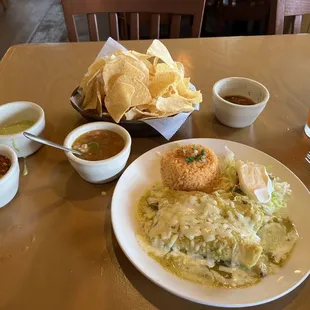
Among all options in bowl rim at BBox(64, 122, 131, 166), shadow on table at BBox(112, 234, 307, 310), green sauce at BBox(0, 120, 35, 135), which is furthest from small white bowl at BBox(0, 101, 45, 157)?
shadow on table at BBox(112, 234, 307, 310)

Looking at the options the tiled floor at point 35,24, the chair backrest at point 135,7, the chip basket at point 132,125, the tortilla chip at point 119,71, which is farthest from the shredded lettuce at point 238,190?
the tiled floor at point 35,24

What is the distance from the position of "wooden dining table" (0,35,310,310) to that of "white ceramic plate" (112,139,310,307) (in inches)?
2.0

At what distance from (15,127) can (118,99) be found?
1.17ft

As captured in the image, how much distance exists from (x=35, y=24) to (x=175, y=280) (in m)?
4.78

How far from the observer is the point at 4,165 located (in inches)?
39.0

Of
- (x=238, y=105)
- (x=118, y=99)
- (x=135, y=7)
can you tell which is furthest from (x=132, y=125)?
(x=135, y=7)

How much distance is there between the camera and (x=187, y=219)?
869mm

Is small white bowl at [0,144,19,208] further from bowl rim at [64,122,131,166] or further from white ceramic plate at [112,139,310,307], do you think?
white ceramic plate at [112,139,310,307]

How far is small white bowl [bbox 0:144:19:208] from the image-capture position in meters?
0.94

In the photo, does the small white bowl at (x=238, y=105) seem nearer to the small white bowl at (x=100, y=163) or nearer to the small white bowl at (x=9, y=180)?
the small white bowl at (x=100, y=163)

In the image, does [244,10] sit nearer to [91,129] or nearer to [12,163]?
[91,129]

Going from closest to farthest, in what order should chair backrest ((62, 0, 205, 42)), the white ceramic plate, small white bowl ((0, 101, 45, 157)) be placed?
the white ceramic plate < small white bowl ((0, 101, 45, 157)) < chair backrest ((62, 0, 205, 42))


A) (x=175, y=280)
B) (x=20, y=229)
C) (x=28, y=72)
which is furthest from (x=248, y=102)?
(x=28, y=72)

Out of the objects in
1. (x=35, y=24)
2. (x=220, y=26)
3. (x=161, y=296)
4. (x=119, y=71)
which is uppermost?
(x=119, y=71)
